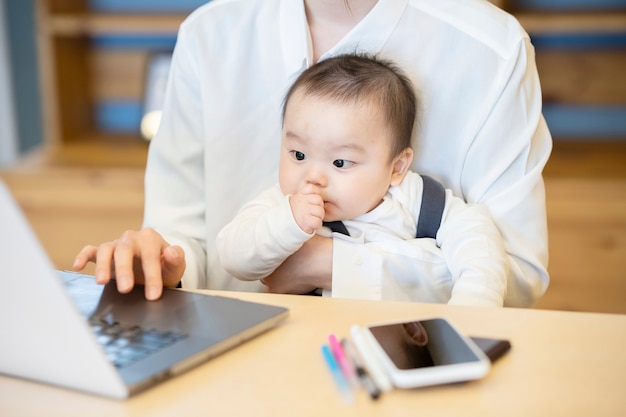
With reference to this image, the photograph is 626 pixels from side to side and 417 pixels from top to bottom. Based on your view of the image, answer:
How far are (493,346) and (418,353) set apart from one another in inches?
3.0

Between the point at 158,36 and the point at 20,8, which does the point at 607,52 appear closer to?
the point at 158,36

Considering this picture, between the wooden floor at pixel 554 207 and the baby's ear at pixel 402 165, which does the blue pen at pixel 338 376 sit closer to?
the baby's ear at pixel 402 165

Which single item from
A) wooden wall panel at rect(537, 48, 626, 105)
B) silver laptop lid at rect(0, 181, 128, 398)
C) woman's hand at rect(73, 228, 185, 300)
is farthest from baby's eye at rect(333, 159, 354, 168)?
wooden wall panel at rect(537, 48, 626, 105)

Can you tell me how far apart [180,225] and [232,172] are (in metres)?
0.12

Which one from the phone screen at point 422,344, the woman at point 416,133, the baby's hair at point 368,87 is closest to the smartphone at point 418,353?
the phone screen at point 422,344

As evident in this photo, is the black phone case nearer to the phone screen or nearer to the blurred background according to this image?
the phone screen

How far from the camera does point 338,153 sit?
1.16 meters

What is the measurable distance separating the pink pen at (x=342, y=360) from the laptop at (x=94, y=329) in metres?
0.08

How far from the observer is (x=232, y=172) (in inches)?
53.7

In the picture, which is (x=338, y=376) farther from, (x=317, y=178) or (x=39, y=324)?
(x=317, y=178)

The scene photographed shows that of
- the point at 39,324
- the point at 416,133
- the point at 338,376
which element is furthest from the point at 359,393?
the point at 416,133

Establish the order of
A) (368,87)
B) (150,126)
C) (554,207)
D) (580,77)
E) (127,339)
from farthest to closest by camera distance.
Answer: (150,126)
(580,77)
(554,207)
(368,87)
(127,339)

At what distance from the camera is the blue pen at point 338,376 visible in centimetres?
63

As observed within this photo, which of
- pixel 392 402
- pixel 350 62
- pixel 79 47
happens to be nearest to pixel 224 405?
pixel 392 402
